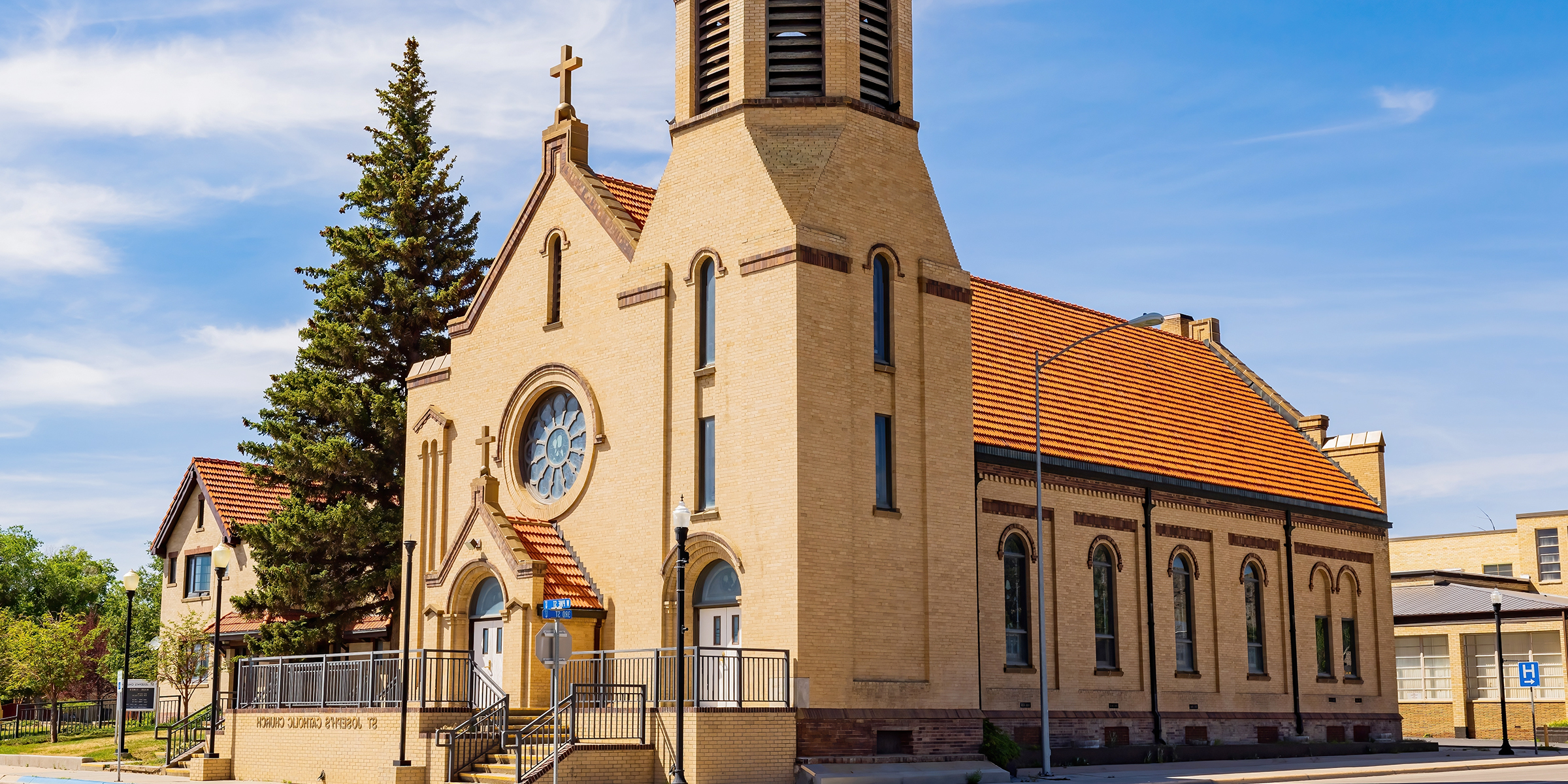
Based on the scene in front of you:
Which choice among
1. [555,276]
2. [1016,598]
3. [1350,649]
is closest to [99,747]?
[555,276]

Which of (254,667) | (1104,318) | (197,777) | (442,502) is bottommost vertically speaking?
(197,777)

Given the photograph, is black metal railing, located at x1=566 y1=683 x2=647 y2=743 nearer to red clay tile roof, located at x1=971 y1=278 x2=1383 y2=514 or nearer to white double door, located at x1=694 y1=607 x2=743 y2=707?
white double door, located at x1=694 y1=607 x2=743 y2=707

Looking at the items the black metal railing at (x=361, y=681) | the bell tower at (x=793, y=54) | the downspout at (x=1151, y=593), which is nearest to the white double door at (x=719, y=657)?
the black metal railing at (x=361, y=681)

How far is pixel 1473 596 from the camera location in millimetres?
54812

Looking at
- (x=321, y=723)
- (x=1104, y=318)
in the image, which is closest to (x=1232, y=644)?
(x=1104, y=318)

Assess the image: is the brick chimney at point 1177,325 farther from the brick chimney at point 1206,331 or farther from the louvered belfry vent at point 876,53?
the louvered belfry vent at point 876,53

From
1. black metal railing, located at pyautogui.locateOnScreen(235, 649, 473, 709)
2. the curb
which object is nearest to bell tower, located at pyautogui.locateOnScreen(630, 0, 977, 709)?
black metal railing, located at pyautogui.locateOnScreen(235, 649, 473, 709)

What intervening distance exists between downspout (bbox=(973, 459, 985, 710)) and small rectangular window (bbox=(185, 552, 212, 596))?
34.2 metres

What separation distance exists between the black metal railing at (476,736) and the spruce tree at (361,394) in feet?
38.2

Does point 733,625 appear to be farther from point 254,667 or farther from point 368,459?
point 368,459

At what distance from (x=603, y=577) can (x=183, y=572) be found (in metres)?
32.9

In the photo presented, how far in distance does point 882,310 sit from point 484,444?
32.9 ft

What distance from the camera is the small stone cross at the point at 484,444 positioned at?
1330 inches

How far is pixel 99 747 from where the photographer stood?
44.1 metres
